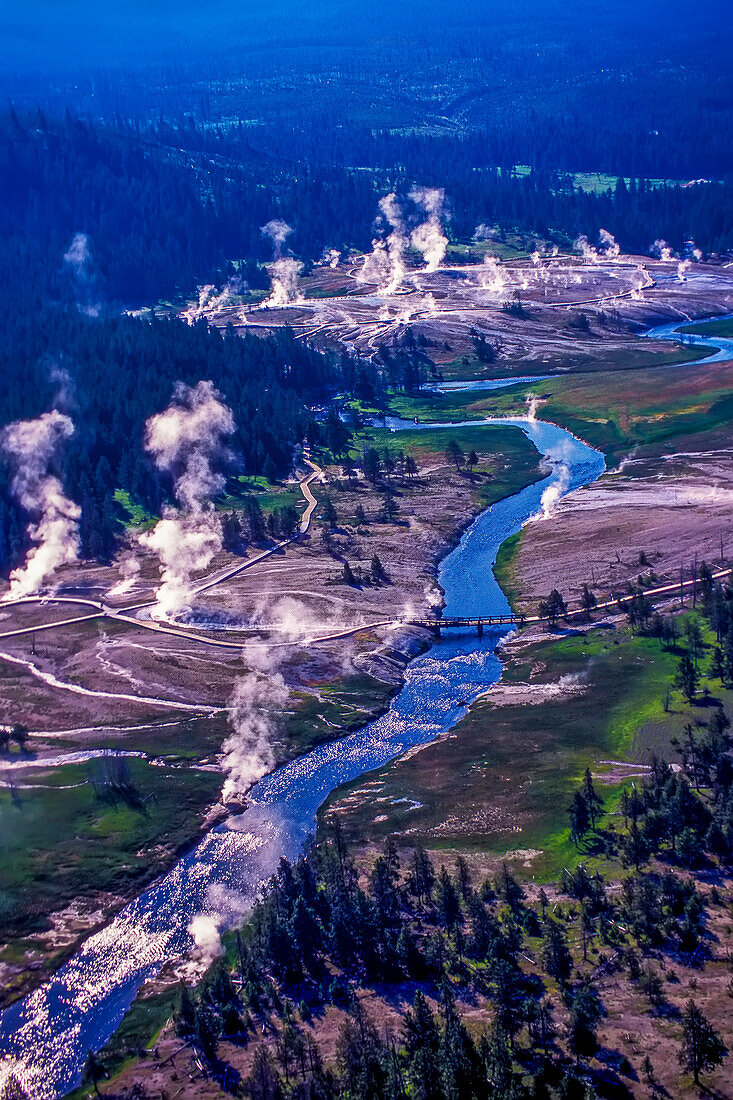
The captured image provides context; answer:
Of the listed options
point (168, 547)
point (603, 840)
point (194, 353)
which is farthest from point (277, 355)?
point (603, 840)

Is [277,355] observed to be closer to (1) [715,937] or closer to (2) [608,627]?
(2) [608,627]

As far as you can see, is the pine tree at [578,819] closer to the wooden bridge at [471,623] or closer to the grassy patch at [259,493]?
the wooden bridge at [471,623]

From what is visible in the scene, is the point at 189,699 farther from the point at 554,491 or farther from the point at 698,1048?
the point at 554,491

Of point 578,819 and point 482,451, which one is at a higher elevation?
point 482,451

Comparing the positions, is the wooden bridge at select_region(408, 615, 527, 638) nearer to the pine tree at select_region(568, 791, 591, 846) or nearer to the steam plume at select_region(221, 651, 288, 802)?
the steam plume at select_region(221, 651, 288, 802)

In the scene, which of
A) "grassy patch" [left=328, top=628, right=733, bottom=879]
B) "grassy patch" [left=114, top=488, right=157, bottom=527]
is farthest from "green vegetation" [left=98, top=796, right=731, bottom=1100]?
"grassy patch" [left=114, top=488, right=157, bottom=527]

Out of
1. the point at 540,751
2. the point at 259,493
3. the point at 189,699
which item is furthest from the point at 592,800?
the point at 259,493

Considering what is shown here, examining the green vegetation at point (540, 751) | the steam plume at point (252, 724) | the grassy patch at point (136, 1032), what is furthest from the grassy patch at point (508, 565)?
the grassy patch at point (136, 1032)
